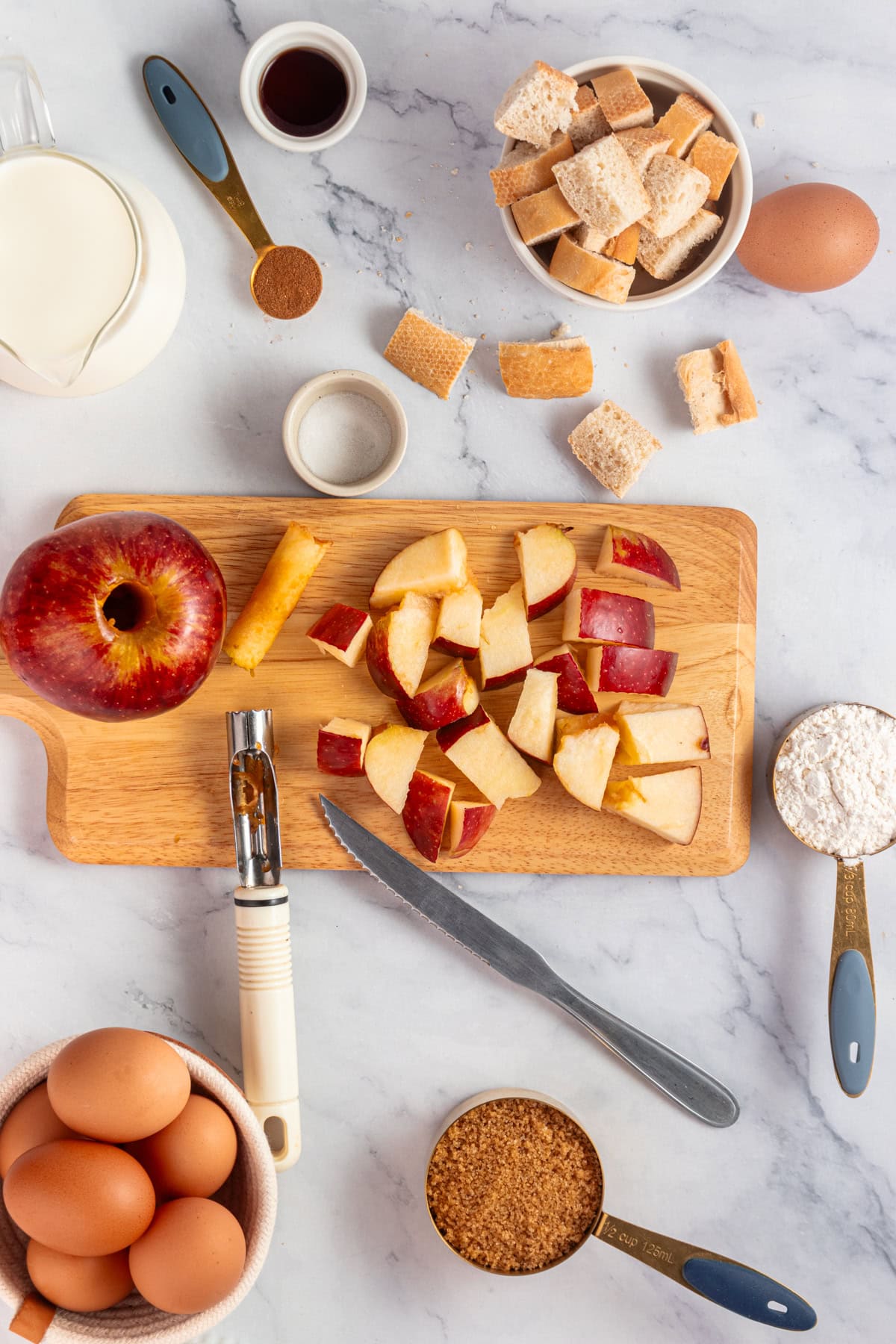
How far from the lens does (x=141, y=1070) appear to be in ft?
3.39

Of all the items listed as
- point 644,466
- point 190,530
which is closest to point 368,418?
point 190,530

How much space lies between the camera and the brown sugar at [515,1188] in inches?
51.8

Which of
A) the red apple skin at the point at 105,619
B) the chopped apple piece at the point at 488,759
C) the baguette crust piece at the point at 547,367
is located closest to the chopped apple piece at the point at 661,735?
the chopped apple piece at the point at 488,759

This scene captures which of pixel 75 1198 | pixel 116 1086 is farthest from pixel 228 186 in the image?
pixel 75 1198

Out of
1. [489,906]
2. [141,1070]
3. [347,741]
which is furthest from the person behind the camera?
[489,906]

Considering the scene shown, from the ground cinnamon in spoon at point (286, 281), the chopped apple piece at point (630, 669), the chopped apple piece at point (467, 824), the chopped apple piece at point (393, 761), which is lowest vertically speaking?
the chopped apple piece at point (467, 824)

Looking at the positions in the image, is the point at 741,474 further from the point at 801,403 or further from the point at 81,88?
the point at 81,88

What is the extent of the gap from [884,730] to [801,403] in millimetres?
489

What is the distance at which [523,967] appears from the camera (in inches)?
52.7

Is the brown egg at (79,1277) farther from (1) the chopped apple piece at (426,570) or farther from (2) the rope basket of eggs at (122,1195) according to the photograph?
(1) the chopped apple piece at (426,570)

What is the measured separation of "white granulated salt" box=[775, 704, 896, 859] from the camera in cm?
127

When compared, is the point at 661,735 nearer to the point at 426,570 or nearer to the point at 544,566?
the point at 544,566

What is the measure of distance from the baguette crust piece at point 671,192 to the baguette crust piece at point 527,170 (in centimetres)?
12

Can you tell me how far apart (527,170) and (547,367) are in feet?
0.81
